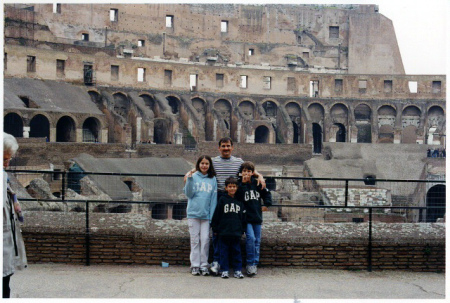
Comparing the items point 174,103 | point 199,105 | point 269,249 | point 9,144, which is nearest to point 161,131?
point 174,103

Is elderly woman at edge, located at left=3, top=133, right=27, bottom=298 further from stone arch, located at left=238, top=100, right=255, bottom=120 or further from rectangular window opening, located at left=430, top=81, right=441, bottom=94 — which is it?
rectangular window opening, located at left=430, top=81, right=441, bottom=94

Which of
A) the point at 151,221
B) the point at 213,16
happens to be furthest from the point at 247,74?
the point at 151,221

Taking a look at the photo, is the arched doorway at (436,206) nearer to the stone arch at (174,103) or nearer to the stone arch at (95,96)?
the stone arch at (174,103)

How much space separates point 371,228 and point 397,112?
121 feet

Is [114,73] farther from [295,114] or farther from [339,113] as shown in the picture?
[339,113]

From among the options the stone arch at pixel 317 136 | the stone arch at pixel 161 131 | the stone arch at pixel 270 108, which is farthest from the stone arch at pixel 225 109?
the stone arch at pixel 317 136

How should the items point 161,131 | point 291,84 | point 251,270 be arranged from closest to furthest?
point 251,270 < point 161,131 < point 291,84

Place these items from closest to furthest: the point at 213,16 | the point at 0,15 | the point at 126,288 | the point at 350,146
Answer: the point at 126,288
the point at 0,15
the point at 350,146
the point at 213,16

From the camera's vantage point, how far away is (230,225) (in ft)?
18.8

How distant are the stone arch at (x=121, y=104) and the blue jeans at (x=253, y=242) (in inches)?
1220

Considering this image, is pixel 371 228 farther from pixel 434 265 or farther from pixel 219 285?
pixel 219 285

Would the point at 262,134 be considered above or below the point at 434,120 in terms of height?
below

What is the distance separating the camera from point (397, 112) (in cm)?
4100

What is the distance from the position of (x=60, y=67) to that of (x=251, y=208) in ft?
103
